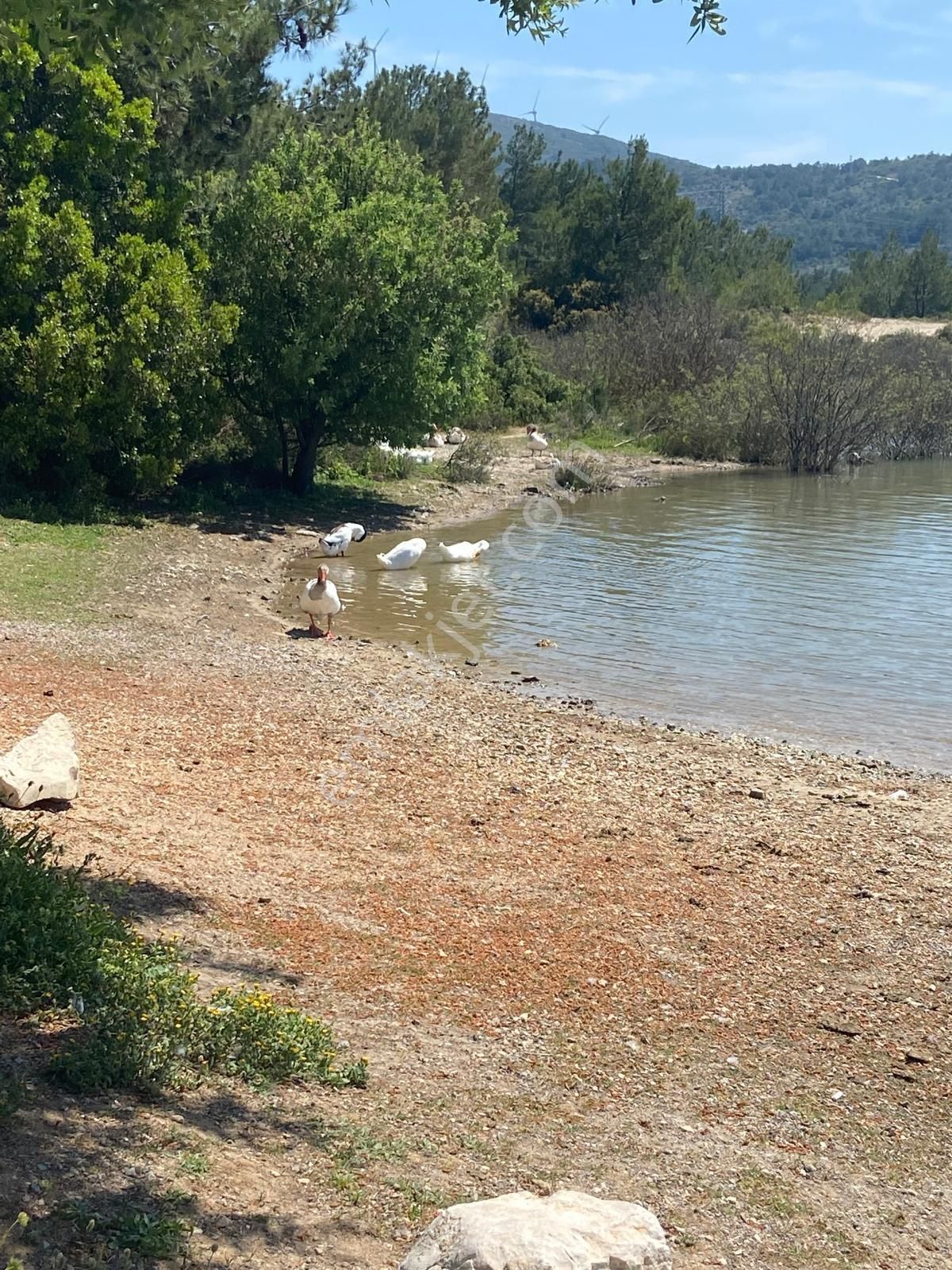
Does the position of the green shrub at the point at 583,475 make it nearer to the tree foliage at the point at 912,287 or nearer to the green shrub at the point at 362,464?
the green shrub at the point at 362,464

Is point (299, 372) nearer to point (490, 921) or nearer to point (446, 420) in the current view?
point (446, 420)

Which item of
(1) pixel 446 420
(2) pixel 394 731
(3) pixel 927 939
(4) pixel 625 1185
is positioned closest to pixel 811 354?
(1) pixel 446 420

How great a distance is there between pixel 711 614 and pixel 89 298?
9.78 metres

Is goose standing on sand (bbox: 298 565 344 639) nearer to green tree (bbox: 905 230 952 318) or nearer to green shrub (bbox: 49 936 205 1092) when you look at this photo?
green shrub (bbox: 49 936 205 1092)

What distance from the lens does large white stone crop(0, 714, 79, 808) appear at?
7.06m

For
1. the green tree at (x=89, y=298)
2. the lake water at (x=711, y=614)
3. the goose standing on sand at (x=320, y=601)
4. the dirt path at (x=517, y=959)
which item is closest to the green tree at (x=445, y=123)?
the lake water at (x=711, y=614)

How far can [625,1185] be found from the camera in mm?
4461

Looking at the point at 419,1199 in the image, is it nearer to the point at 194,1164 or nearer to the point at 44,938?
the point at 194,1164

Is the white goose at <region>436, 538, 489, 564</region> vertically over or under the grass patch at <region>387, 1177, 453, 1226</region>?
over

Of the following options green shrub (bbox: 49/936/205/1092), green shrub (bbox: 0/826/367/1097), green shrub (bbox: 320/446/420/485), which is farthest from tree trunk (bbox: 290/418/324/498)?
green shrub (bbox: 49/936/205/1092)

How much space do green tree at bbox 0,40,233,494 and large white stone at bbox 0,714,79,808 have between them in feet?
39.3

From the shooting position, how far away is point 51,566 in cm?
1593

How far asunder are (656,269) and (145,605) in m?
48.1

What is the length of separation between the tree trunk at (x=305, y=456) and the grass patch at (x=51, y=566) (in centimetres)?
511
